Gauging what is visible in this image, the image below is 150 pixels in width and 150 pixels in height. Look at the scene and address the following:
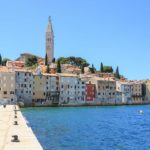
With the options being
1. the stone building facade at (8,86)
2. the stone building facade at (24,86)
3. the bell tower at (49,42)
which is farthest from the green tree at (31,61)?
the stone building facade at (8,86)

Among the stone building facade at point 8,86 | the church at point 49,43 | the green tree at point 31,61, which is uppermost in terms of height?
the church at point 49,43

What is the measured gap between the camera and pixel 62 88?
12631cm

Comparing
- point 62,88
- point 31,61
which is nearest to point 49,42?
point 31,61

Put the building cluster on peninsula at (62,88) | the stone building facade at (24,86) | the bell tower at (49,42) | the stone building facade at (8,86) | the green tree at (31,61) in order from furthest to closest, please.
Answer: the green tree at (31,61) < the bell tower at (49,42) < the stone building facade at (24,86) < the building cluster on peninsula at (62,88) < the stone building facade at (8,86)

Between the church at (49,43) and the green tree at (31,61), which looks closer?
the church at (49,43)

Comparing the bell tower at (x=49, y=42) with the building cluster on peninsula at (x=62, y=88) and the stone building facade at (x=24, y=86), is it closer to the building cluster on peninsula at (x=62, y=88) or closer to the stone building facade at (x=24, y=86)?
the building cluster on peninsula at (x=62, y=88)

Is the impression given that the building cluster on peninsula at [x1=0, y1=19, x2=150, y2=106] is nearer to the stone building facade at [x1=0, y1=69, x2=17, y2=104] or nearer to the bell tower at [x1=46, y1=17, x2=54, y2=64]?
the stone building facade at [x1=0, y1=69, x2=17, y2=104]

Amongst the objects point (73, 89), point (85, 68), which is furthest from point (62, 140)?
point (85, 68)

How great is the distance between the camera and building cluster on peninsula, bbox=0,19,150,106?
112250 mm

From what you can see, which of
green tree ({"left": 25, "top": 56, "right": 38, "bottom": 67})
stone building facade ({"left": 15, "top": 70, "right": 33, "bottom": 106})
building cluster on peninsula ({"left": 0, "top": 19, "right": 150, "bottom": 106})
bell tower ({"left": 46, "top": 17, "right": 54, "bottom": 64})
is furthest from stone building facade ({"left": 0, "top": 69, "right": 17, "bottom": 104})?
bell tower ({"left": 46, "top": 17, "right": 54, "bottom": 64})

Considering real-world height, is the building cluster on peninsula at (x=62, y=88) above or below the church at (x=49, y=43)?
below

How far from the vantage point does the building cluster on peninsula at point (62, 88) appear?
112m

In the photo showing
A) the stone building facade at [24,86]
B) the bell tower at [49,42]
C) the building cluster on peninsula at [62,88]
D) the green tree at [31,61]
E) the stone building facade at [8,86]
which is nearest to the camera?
the stone building facade at [8,86]

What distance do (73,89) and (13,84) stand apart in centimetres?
2296
